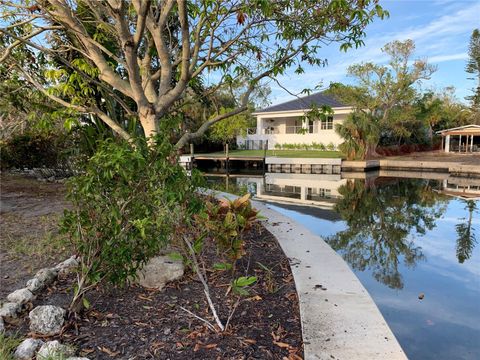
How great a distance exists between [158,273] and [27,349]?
1233mm

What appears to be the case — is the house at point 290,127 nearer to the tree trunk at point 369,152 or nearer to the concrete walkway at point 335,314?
the tree trunk at point 369,152

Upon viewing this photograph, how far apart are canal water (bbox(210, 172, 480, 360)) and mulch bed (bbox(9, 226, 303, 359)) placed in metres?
1.26

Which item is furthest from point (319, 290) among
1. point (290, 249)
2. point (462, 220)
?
point (462, 220)

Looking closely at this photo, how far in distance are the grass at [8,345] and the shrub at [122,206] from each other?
387mm

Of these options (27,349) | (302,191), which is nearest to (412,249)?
(27,349)

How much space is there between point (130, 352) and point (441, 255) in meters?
5.37

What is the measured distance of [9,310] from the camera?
104 inches

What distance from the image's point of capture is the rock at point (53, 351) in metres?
2.08

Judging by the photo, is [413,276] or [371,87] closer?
[413,276]

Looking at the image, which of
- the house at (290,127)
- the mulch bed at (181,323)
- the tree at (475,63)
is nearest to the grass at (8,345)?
the mulch bed at (181,323)

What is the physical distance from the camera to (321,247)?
4.92 meters

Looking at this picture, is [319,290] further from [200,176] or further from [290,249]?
[200,176]

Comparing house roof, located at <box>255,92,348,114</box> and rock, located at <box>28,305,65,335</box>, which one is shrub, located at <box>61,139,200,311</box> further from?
house roof, located at <box>255,92,348,114</box>

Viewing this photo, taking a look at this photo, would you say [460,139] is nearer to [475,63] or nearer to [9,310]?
[475,63]
